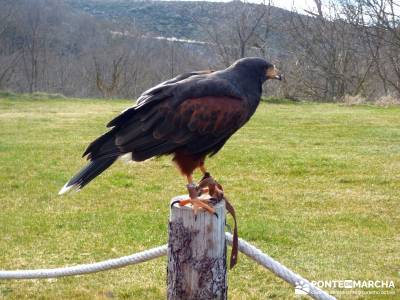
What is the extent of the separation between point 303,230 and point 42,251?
292 centimetres

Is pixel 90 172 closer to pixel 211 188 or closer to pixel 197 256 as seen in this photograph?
pixel 211 188

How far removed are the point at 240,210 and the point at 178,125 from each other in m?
4.16

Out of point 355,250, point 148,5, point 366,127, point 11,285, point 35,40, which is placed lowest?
point 11,285

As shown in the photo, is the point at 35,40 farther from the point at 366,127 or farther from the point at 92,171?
the point at 92,171

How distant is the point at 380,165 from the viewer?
32.6 ft

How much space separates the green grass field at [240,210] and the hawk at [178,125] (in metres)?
1.94

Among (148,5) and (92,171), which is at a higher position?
(148,5)

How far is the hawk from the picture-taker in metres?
3.13

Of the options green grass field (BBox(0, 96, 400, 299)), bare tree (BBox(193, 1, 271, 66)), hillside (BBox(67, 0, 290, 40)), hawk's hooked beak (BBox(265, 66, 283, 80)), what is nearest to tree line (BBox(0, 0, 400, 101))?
bare tree (BBox(193, 1, 271, 66))

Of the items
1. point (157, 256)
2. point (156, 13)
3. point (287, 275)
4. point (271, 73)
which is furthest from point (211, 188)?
point (156, 13)

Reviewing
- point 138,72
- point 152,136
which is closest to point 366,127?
point 152,136

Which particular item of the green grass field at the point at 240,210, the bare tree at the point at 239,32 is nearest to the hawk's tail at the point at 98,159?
the green grass field at the point at 240,210

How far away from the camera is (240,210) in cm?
715

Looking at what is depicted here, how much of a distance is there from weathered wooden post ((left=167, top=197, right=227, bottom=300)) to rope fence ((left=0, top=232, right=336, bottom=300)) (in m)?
0.18
